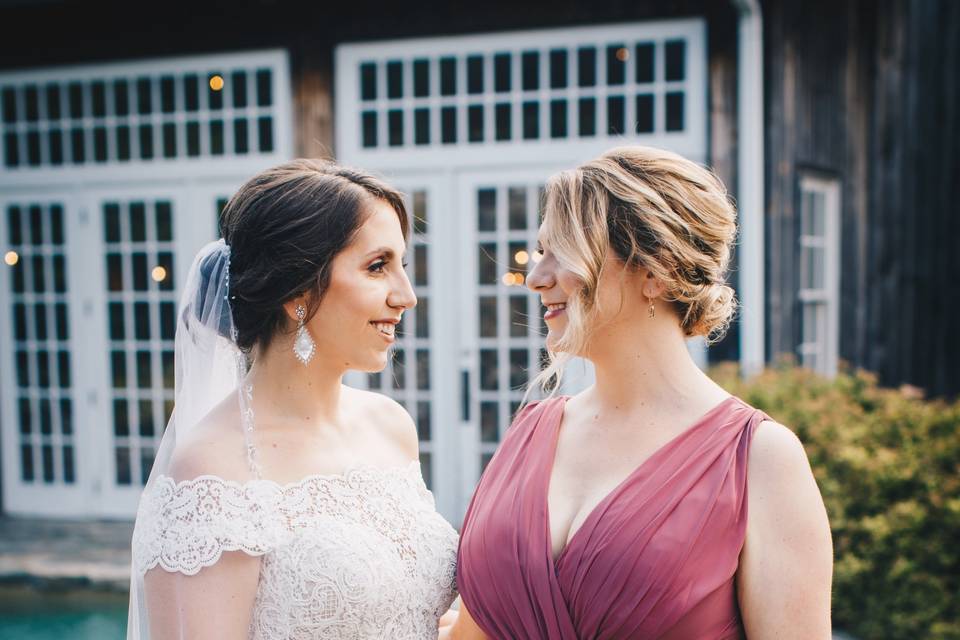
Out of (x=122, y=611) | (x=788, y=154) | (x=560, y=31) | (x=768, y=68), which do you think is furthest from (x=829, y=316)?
(x=122, y=611)

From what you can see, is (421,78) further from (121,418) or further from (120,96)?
(121,418)

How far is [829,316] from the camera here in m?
7.00

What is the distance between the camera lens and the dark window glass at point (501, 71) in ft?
20.6

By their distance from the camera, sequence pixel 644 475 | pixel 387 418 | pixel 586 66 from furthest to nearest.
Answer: pixel 586 66
pixel 387 418
pixel 644 475

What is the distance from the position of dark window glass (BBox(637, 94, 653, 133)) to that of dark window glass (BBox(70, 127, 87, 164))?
4563 mm

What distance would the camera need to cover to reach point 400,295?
214cm

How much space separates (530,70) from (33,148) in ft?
14.0

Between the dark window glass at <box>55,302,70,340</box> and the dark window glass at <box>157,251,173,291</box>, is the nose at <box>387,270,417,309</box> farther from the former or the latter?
the dark window glass at <box>55,302,70,340</box>

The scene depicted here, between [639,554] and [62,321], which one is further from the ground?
[62,321]

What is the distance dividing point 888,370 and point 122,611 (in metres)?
6.51

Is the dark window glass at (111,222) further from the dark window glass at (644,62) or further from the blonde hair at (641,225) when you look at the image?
the blonde hair at (641,225)

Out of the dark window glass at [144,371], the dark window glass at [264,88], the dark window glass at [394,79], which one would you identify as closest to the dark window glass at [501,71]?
the dark window glass at [394,79]

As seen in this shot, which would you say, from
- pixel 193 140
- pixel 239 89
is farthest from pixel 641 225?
pixel 193 140

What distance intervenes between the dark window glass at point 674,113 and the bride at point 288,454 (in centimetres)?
431
